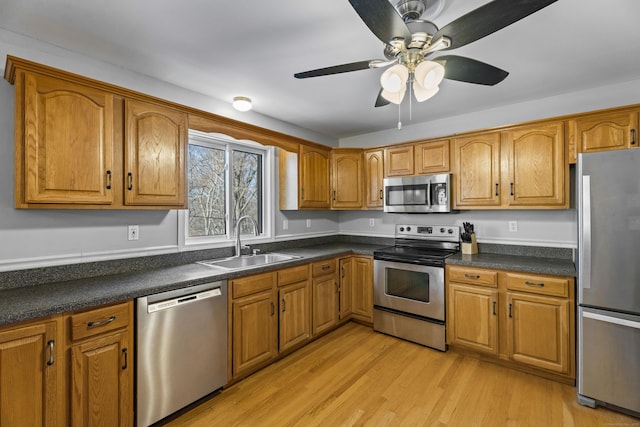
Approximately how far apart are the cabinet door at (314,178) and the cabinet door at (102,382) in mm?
2187

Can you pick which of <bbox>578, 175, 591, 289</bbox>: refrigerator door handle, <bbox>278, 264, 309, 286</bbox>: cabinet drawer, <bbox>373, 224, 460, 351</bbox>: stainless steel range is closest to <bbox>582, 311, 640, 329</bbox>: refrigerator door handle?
<bbox>578, 175, 591, 289</bbox>: refrigerator door handle

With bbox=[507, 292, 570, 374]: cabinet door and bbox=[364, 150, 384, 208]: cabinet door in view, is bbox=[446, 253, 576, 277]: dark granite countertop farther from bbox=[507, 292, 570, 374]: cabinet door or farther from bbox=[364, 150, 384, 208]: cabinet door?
bbox=[364, 150, 384, 208]: cabinet door

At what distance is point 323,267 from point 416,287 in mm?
962

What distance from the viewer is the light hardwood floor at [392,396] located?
1951 millimetres

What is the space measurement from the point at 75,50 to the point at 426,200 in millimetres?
3192

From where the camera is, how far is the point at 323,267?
10.3 ft

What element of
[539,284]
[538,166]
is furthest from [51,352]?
[538,166]

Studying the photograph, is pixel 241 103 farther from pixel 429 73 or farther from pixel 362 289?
pixel 362 289

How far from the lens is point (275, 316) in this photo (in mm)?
2605

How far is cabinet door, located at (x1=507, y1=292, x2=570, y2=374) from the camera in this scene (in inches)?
90.4

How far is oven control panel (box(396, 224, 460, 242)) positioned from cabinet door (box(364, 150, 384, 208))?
17.0 inches

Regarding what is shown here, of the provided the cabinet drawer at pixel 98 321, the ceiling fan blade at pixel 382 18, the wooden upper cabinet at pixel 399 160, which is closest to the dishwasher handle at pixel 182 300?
the cabinet drawer at pixel 98 321

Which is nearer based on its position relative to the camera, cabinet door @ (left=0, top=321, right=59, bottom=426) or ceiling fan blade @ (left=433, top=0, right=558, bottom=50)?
ceiling fan blade @ (left=433, top=0, right=558, bottom=50)

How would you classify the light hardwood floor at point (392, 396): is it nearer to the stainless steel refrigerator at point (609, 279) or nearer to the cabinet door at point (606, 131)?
the stainless steel refrigerator at point (609, 279)
